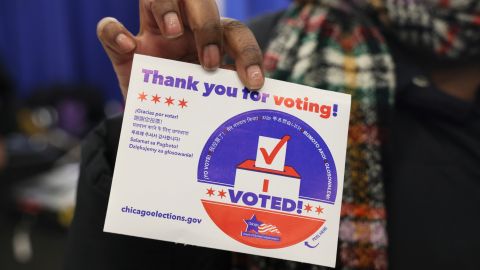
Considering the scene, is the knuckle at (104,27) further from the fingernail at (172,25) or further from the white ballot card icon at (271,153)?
the white ballot card icon at (271,153)

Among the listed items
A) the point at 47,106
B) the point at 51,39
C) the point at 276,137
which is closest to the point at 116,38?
the point at 276,137

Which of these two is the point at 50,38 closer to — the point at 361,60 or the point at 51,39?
the point at 51,39

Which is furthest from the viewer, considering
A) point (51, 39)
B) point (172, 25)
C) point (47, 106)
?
point (51, 39)

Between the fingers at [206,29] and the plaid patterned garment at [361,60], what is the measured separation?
259 mm

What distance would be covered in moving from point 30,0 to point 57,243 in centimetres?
220

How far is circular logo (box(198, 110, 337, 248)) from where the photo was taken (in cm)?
54

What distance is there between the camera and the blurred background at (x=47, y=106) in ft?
7.55

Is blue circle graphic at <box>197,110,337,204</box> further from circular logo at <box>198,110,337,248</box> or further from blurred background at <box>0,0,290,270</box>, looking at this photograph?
blurred background at <box>0,0,290,270</box>

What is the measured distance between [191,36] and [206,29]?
0.07 metres

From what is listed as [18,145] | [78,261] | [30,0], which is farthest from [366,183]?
[30,0]

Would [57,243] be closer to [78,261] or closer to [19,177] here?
[19,177]

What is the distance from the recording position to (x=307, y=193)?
55cm

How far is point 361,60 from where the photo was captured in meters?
0.82

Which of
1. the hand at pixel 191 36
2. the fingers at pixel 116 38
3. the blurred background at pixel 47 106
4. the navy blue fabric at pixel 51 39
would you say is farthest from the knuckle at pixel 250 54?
the navy blue fabric at pixel 51 39
